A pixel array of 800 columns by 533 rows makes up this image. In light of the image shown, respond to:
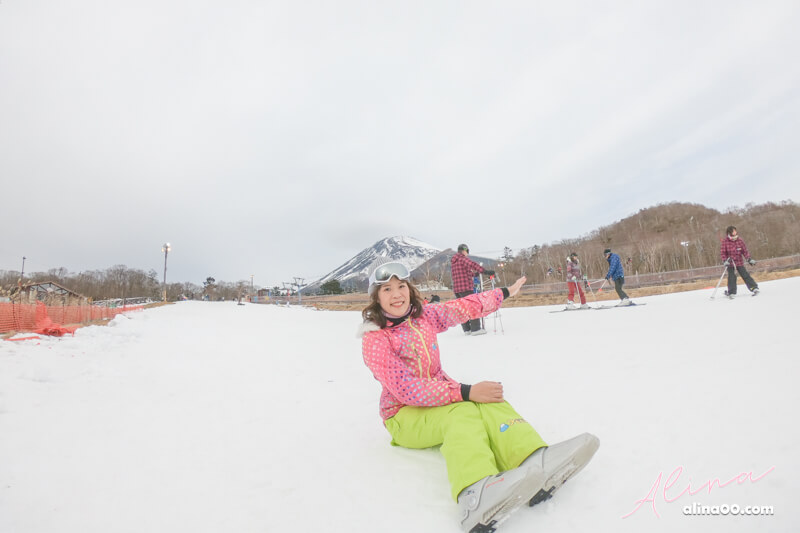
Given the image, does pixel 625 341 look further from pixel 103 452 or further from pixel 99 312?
pixel 99 312

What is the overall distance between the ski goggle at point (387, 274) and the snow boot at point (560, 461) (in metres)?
1.32

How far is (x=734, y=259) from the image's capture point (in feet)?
23.7

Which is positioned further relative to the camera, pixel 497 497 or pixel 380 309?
pixel 380 309

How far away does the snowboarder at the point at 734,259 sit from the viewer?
7.16m

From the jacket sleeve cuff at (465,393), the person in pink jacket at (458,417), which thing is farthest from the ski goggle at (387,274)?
the jacket sleeve cuff at (465,393)

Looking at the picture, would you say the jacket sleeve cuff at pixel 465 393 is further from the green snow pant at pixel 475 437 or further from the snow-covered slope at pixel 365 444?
the snow-covered slope at pixel 365 444

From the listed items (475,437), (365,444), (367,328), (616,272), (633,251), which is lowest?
(365,444)

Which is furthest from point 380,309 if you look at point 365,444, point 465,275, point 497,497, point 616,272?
point 616,272

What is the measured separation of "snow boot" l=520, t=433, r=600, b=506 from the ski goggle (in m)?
1.32

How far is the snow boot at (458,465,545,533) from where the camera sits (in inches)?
50.6

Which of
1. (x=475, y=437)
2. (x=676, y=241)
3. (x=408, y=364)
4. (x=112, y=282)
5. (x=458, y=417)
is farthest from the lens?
(x=112, y=282)

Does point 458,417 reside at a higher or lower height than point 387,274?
lower

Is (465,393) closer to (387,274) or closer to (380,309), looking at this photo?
(380,309)

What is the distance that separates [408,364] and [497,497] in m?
0.90
